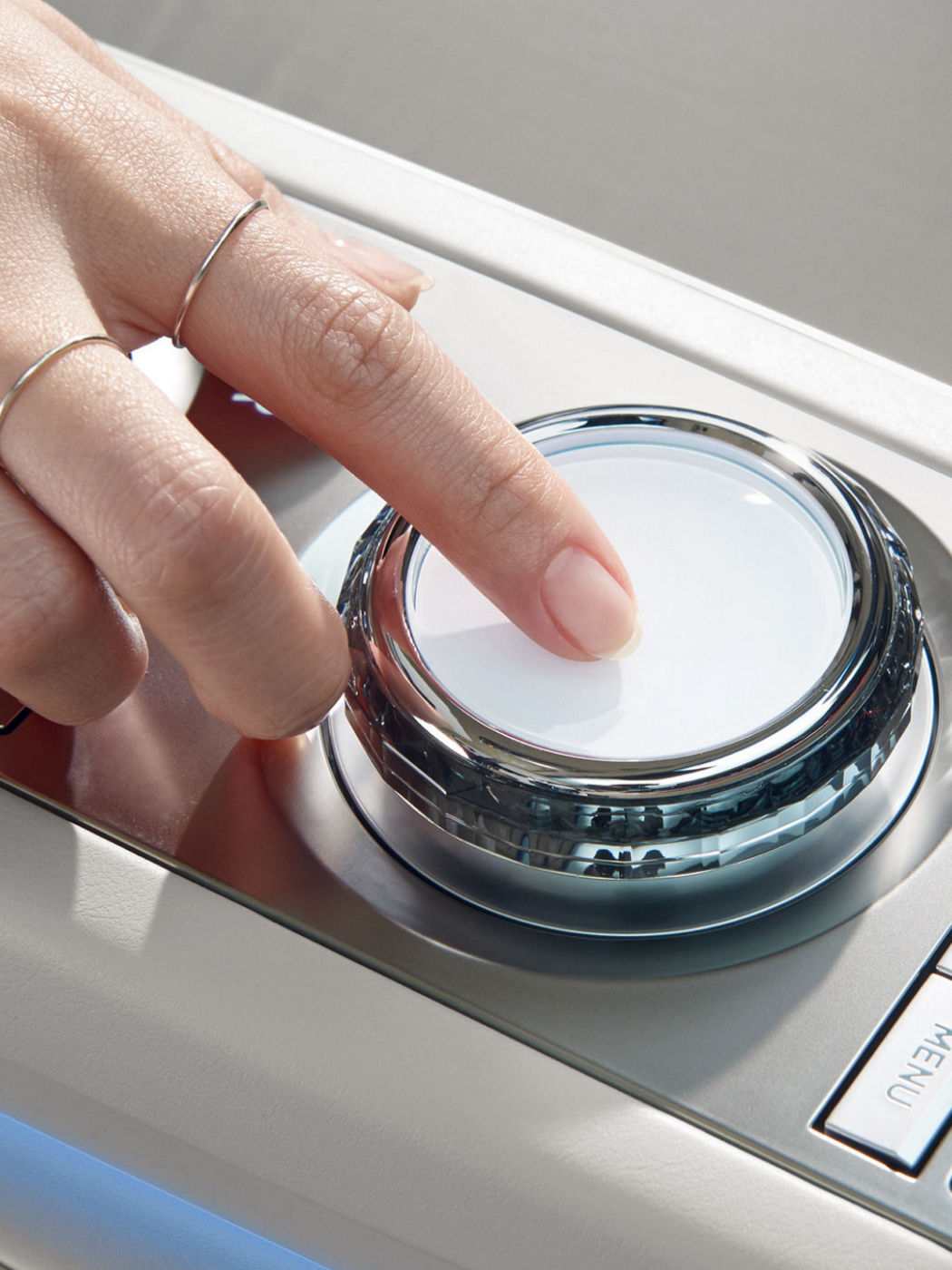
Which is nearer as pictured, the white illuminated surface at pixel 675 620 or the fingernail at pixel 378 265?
the white illuminated surface at pixel 675 620

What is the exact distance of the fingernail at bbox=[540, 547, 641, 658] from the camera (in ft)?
1.35

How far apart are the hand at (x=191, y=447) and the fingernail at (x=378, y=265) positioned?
0.32 ft

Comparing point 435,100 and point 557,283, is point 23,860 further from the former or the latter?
point 435,100

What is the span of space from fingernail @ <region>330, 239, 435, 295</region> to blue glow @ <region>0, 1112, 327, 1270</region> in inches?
14.8

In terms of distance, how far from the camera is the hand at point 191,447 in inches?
16.0

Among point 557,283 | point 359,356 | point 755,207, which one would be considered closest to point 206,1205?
point 359,356

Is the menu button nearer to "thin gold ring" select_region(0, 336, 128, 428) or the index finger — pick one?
the index finger

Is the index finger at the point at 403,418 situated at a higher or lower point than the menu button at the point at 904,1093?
higher

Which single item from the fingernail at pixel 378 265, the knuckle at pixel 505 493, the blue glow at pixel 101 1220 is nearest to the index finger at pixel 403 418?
the knuckle at pixel 505 493

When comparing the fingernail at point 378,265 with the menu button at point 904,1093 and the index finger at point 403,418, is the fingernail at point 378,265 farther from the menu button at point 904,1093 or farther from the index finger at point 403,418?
the menu button at point 904,1093

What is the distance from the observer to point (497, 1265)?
1.20 feet

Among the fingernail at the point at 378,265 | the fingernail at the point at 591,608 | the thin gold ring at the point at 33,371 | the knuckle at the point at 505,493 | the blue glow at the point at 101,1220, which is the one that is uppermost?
the fingernail at the point at 378,265

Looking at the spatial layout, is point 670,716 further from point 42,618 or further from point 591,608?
point 42,618

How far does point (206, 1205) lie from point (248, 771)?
0.14 m
